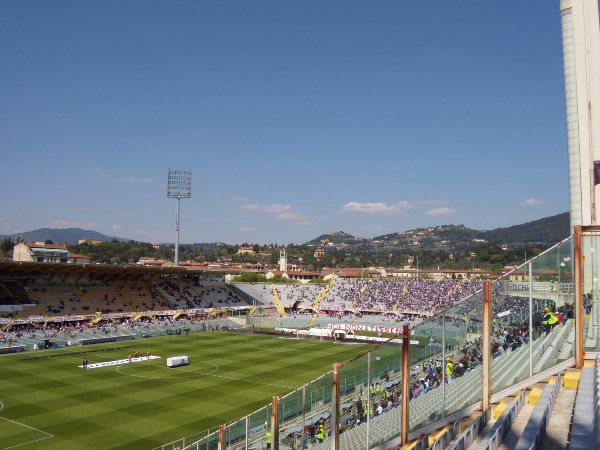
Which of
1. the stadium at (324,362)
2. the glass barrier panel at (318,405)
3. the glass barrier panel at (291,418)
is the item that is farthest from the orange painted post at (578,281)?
the glass barrier panel at (291,418)

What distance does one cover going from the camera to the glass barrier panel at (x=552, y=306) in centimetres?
794

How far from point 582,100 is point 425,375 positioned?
35.7 feet

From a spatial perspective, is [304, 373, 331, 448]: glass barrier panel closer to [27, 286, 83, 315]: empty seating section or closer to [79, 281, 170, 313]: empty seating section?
[27, 286, 83, 315]: empty seating section

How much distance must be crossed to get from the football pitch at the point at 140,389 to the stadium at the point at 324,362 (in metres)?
0.14

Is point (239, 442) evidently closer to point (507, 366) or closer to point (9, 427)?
point (507, 366)

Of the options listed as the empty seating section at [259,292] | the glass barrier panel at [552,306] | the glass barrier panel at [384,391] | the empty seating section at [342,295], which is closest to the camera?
the glass barrier panel at [552,306]

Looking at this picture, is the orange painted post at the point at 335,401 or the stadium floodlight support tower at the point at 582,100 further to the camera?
the stadium floodlight support tower at the point at 582,100

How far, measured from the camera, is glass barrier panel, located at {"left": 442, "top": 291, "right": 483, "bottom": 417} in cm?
799

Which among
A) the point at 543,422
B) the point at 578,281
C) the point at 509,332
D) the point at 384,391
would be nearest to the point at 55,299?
the point at 384,391

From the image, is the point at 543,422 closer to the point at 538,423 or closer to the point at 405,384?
the point at 538,423

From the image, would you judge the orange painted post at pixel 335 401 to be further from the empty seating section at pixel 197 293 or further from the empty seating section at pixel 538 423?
the empty seating section at pixel 197 293

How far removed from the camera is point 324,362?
129 ft

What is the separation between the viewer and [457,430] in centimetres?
754

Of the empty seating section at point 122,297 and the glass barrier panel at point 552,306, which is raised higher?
the glass barrier panel at point 552,306
